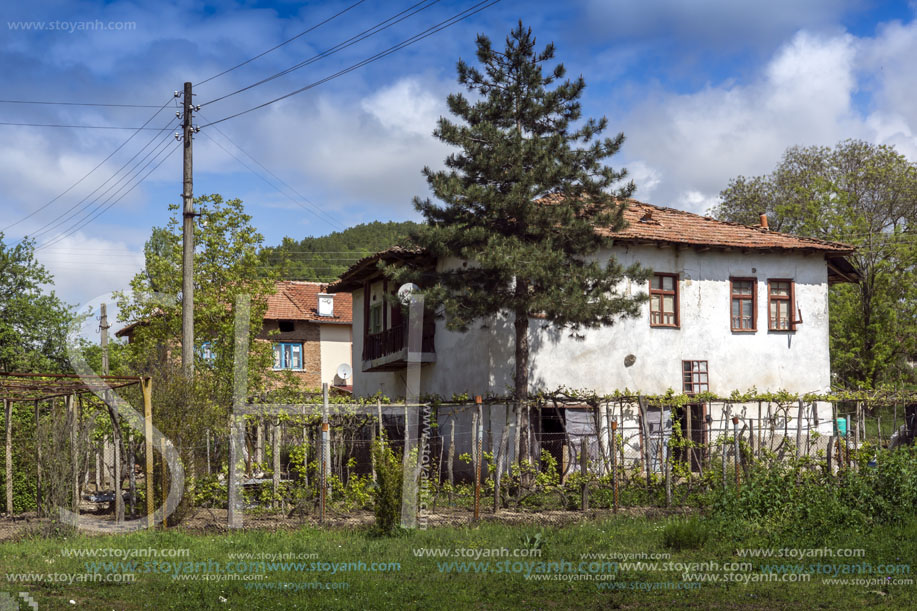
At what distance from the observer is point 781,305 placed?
2673cm

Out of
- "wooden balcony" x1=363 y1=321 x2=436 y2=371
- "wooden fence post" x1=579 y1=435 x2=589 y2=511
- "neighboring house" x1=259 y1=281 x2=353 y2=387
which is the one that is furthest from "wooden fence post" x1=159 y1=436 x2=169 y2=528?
"neighboring house" x1=259 y1=281 x2=353 y2=387

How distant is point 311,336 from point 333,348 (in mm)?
1170

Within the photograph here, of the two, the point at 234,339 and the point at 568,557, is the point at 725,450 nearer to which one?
the point at 568,557

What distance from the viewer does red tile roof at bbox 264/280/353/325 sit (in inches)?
1640

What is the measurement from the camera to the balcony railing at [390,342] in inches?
1028

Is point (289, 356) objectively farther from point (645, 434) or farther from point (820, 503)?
point (820, 503)

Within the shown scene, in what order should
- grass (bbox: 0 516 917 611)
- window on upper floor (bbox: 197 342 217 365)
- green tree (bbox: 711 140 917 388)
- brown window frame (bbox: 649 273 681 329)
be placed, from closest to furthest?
grass (bbox: 0 516 917 611), brown window frame (bbox: 649 273 681 329), window on upper floor (bbox: 197 342 217 365), green tree (bbox: 711 140 917 388)

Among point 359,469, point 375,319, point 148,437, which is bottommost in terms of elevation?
point 359,469

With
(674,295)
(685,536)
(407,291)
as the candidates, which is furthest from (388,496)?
(674,295)

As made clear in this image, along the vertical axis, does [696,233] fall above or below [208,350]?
above

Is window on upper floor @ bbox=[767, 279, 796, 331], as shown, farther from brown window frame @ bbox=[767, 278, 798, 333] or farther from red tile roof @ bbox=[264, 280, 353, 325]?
red tile roof @ bbox=[264, 280, 353, 325]

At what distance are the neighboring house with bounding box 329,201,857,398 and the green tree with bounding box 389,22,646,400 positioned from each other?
7.36ft

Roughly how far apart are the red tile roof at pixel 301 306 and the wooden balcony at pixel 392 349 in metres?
11.9

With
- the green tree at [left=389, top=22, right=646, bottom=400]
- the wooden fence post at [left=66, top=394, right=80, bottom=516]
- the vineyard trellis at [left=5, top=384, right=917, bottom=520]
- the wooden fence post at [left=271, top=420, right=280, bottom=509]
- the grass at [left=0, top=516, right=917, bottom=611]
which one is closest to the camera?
the grass at [left=0, top=516, right=917, bottom=611]
